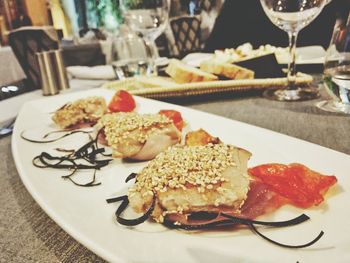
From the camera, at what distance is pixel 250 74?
5.57ft

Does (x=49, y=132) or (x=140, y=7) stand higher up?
(x=140, y=7)

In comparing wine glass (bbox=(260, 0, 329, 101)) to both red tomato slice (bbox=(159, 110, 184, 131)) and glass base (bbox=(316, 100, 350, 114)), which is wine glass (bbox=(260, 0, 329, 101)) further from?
red tomato slice (bbox=(159, 110, 184, 131))

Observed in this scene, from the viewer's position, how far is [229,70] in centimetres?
173

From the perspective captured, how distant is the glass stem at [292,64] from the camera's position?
1.47m

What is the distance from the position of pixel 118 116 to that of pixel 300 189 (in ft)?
2.30

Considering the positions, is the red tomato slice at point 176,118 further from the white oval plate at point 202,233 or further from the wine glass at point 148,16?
the wine glass at point 148,16

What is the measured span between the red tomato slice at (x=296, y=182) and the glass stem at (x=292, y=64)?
90 centimetres

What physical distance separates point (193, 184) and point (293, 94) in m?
1.07

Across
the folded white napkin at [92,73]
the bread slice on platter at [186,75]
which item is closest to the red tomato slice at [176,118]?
the bread slice on platter at [186,75]

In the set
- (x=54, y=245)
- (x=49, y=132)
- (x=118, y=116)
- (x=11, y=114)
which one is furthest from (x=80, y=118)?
(x=54, y=245)

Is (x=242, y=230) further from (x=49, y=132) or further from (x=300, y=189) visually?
(x=49, y=132)

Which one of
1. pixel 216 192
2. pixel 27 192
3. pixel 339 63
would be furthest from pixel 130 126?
pixel 339 63

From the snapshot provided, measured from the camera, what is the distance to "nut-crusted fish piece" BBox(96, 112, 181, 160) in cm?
95

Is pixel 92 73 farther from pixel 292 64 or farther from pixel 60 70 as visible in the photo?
pixel 292 64
